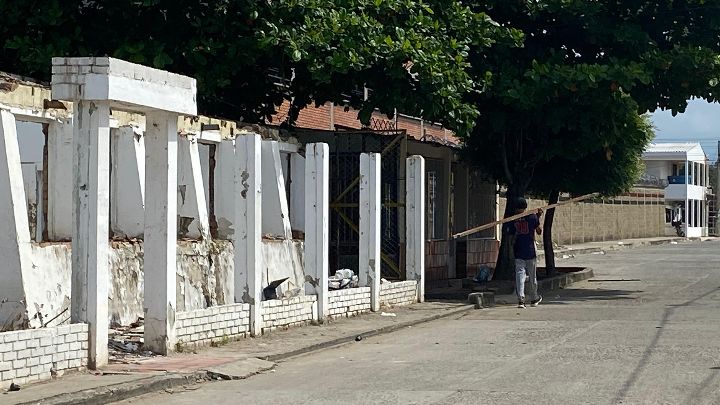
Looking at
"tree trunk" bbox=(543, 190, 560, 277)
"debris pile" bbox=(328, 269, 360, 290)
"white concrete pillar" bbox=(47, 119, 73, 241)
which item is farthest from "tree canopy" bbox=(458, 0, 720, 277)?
"white concrete pillar" bbox=(47, 119, 73, 241)

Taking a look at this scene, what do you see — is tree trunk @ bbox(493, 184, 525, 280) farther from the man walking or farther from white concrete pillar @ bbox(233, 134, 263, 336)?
white concrete pillar @ bbox(233, 134, 263, 336)

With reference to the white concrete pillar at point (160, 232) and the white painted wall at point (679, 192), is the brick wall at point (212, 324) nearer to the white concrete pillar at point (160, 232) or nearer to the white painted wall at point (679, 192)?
the white concrete pillar at point (160, 232)

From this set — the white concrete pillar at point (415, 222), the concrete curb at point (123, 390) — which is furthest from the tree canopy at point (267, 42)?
the concrete curb at point (123, 390)

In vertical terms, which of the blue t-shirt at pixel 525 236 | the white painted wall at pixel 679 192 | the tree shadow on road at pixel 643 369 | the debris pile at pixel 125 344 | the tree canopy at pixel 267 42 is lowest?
the tree shadow on road at pixel 643 369

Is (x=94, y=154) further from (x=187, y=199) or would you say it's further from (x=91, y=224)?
(x=187, y=199)

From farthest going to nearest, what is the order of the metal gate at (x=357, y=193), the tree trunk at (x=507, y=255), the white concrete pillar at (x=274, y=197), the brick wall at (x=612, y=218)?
the brick wall at (x=612, y=218), the tree trunk at (x=507, y=255), the metal gate at (x=357, y=193), the white concrete pillar at (x=274, y=197)

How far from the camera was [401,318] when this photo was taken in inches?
734

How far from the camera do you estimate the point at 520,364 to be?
41.7 feet

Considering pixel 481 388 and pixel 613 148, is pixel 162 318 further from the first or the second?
pixel 613 148

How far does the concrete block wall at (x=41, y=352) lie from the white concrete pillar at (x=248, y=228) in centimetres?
386

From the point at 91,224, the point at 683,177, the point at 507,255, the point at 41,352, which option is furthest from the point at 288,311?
the point at 683,177

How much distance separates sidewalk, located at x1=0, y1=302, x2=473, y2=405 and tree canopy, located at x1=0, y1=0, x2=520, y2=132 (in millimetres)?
4092

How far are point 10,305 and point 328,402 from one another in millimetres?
4267

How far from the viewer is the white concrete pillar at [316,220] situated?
1734 centimetres
